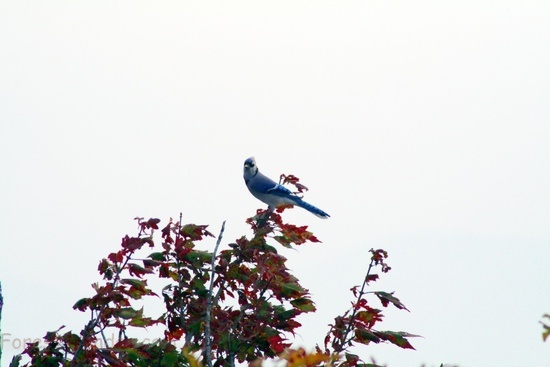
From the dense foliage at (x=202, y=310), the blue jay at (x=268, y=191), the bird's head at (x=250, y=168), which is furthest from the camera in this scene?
the bird's head at (x=250, y=168)

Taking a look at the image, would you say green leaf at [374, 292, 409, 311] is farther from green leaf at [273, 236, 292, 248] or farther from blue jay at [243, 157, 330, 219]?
blue jay at [243, 157, 330, 219]

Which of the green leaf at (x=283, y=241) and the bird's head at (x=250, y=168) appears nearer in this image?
the green leaf at (x=283, y=241)

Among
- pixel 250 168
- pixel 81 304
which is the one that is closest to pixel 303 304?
pixel 81 304

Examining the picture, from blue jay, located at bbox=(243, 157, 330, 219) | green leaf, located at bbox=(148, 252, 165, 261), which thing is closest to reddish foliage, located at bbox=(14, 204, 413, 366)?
green leaf, located at bbox=(148, 252, 165, 261)

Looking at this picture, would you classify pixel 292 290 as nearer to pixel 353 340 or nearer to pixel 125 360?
pixel 353 340

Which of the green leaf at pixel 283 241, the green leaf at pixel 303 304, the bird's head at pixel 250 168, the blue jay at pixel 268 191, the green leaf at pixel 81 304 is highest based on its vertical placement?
the bird's head at pixel 250 168

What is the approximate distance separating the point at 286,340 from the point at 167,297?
978mm

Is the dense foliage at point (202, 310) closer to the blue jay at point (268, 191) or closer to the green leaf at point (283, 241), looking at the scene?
the green leaf at point (283, 241)

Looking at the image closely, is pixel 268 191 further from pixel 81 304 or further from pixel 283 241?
pixel 81 304

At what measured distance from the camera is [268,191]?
11.9 meters

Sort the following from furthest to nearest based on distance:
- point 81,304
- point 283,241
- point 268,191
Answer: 1. point 268,191
2. point 283,241
3. point 81,304

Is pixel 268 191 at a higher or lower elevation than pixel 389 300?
higher

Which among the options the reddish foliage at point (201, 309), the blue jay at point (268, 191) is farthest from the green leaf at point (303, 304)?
the blue jay at point (268, 191)

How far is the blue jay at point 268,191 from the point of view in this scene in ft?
37.4
